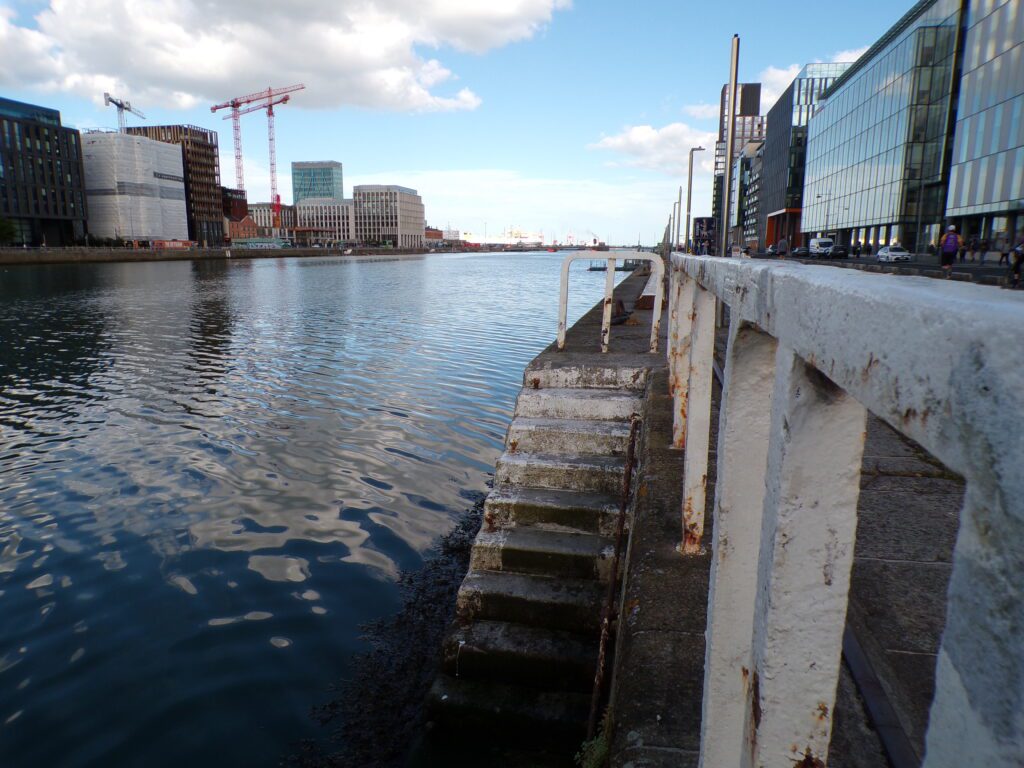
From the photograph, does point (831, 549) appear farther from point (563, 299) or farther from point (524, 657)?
point (563, 299)

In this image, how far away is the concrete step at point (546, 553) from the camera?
5766 mm

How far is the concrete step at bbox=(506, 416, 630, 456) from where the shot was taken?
6.80 meters

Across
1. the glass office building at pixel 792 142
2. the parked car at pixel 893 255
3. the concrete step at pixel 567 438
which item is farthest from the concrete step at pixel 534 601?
the glass office building at pixel 792 142

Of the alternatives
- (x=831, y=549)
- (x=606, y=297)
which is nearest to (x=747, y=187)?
(x=606, y=297)

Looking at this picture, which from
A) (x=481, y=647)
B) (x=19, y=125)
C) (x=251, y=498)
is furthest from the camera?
(x=19, y=125)

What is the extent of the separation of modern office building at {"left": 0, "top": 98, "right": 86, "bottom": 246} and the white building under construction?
1148 cm

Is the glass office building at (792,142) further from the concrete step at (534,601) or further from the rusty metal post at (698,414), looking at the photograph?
the rusty metal post at (698,414)

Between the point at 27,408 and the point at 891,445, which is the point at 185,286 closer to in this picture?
the point at 27,408

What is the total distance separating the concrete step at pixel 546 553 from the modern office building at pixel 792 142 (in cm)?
8102

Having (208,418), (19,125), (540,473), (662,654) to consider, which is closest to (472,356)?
(208,418)

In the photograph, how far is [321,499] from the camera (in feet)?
30.0

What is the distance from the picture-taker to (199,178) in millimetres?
154375

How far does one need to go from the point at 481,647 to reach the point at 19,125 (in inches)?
4544

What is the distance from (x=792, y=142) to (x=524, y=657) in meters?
88.4
